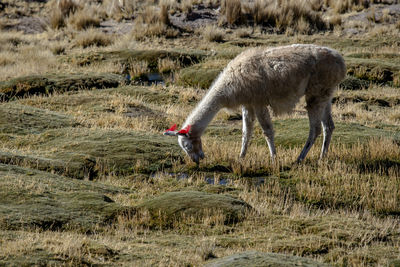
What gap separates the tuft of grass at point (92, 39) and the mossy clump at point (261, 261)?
61.5ft

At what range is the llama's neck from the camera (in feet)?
35.3

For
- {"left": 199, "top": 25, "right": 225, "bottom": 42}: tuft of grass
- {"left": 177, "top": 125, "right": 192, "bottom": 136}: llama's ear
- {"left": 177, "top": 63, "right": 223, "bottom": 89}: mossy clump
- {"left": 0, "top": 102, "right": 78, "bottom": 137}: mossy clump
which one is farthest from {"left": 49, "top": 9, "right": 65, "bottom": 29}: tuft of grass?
{"left": 177, "top": 125, "right": 192, "bottom": 136}: llama's ear

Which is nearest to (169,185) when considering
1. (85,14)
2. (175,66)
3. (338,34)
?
(175,66)

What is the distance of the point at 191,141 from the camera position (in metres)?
10.7

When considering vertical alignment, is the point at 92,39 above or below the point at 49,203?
above

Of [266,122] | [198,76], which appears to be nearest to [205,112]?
[266,122]

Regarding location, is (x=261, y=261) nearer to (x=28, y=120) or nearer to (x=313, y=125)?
(x=313, y=125)

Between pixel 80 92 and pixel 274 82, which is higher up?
pixel 274 82

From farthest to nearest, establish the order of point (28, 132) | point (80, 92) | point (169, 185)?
1. point (80, 92)
2. point (28, 132)
3. point (169, 185)

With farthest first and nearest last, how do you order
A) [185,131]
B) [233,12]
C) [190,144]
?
[233,12], [190,144], [185,131]

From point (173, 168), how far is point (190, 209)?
2.71 metres

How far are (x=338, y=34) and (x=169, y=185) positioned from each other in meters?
16.5

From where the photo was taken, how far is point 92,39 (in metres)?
24.0

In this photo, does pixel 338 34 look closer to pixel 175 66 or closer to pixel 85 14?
pixel 175 66
